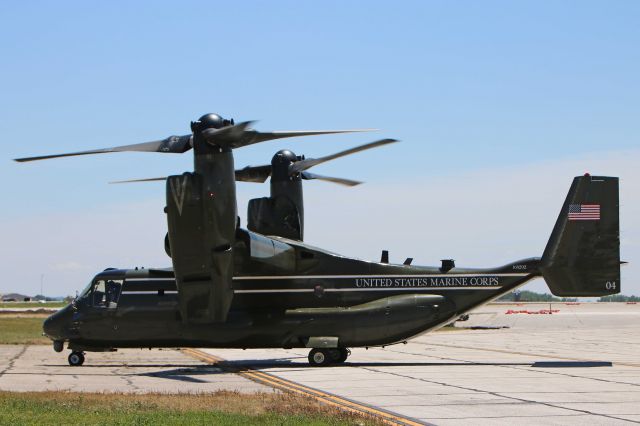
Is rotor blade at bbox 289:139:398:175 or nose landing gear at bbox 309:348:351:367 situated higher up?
rotor blade at bbox 289:139:398:175

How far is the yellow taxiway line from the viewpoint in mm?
13359

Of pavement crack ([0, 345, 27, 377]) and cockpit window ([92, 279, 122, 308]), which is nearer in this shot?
pavement crack ([0, 345, 27, 377])

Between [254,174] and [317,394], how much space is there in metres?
13.0

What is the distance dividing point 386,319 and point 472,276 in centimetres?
307

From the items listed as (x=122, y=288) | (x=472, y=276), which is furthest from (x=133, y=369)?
(x=472, y=276)

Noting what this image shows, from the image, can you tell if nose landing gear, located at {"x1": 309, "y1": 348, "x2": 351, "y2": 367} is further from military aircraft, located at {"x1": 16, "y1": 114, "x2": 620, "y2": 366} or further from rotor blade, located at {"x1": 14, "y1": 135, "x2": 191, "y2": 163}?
rotor blade, located at {"x1": 14, "y1": 135, "x2": 191, "y2": 163}

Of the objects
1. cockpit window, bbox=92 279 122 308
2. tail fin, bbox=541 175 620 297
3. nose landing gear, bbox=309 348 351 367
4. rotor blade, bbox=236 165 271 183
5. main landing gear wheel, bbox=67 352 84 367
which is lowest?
main landing gear wheel, bbox=67 352 84 367

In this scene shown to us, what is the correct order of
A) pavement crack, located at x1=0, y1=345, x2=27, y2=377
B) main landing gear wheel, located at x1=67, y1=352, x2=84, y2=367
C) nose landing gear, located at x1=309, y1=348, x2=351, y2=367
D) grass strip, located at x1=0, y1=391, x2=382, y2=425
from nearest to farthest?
grass strip, located at x1=0, y1=391, x2=382, y2=425
pavement crack, located at x1=0, y1=345, x2=27, y2=377
nose landing gear, located at x1=309, y1=348, x2=351, y2=367
main landing gear wheel, located at x1=67, y1=352, x2=84, y2=367

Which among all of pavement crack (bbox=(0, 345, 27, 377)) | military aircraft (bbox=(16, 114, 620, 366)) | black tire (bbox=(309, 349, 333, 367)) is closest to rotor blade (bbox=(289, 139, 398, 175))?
military aircraft (bbox=(16, 114, 620, 366))

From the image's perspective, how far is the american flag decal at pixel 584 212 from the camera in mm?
Result: 24688

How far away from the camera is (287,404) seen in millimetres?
15141

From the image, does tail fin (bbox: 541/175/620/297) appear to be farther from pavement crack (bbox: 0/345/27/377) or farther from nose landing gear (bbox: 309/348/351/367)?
pavement crack (bbox: 0/345/27/377)

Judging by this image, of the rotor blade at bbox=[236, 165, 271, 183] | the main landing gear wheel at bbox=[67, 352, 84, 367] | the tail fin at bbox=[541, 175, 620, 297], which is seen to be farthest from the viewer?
the rotor blade at bbox=[236, 165, 271, 183]

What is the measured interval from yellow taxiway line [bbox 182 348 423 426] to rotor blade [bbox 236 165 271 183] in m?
6.43
